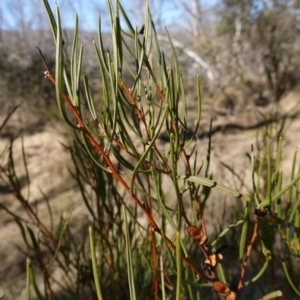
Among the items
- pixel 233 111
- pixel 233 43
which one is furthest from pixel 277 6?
pixel 233 111

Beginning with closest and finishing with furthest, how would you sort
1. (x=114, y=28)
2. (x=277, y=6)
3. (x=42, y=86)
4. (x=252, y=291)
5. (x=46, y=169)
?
(x=114, y=28)
(x=252, y=291)
(x=46, y=169)
(x=42, y=86)
(x=277, y=6)

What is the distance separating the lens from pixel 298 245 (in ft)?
1.49

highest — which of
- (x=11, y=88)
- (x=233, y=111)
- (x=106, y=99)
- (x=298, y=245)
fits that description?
(x=106, y=99)

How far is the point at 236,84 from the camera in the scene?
7652mm

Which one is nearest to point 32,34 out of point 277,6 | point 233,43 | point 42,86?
point 42,86

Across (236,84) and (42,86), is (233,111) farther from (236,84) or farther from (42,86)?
(42,86)

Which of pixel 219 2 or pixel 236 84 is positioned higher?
pixel 219 2

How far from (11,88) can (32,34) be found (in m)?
1.39

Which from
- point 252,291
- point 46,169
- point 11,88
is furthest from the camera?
point 11,88

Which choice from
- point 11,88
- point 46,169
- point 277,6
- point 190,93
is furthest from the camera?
point 190,93

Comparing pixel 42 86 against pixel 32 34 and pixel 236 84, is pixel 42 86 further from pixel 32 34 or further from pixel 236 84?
pixel 236 84

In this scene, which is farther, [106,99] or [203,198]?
[203,198]

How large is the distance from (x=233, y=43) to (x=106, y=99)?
8.16 metres

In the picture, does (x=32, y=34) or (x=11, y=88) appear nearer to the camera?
(x=11, y=88)
